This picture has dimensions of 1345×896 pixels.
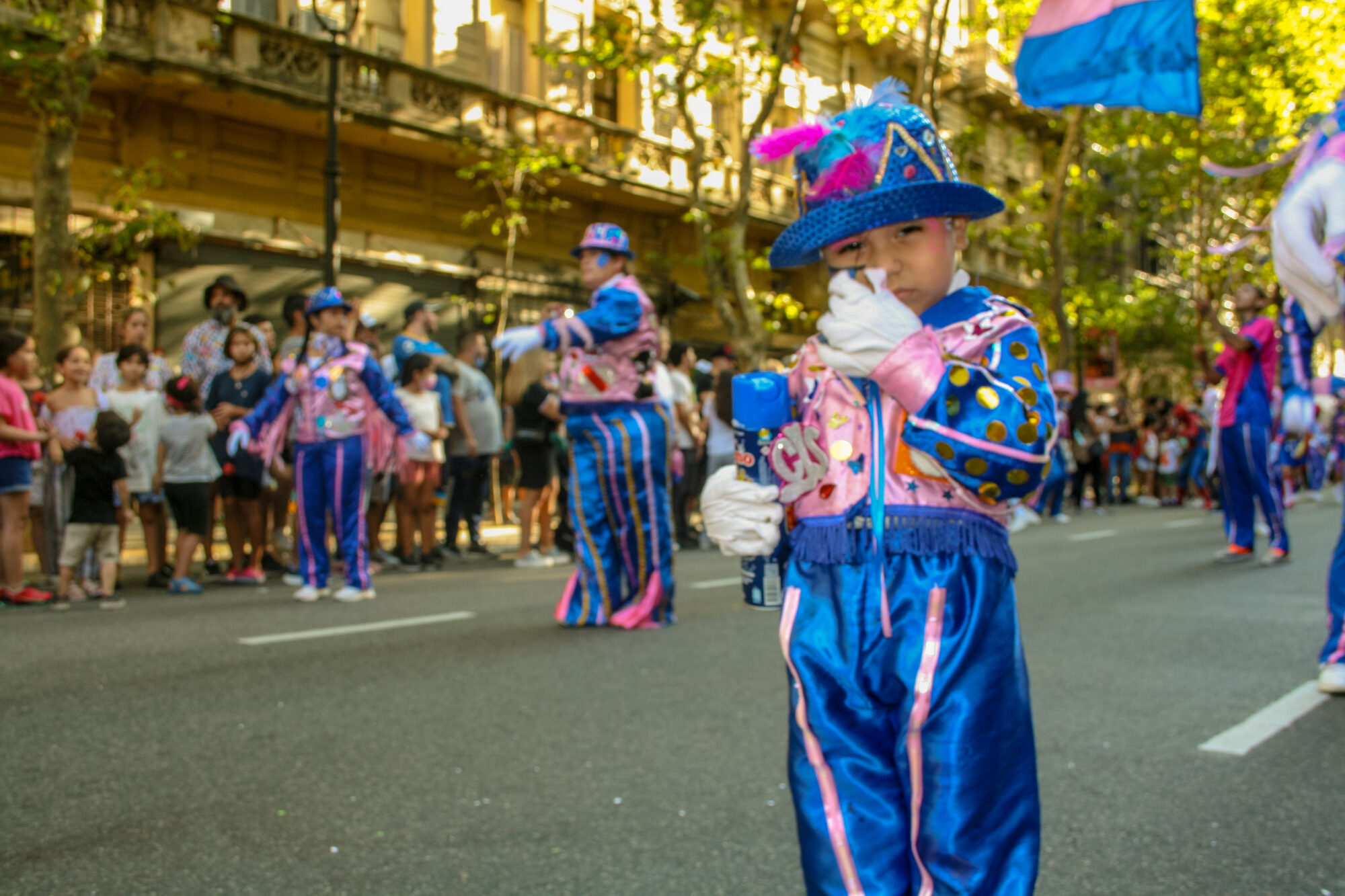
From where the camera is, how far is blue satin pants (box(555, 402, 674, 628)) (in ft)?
21.4

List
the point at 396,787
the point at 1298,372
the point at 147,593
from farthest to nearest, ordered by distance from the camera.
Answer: the point at 147,593 → the point at 1298,372 → the point at 396,787

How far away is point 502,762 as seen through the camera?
4.09m

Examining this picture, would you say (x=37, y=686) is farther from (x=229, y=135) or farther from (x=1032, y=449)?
(x=229, y=135)

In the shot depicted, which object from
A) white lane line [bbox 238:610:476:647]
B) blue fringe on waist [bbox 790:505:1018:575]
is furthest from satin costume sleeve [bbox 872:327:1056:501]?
white lane line [bbox 238:610:476:647]

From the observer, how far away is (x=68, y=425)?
8352 mm

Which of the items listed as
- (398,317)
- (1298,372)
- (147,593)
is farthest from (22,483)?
(398,317)

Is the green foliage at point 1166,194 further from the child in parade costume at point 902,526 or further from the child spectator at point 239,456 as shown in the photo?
the child in parade costume at point 902,526

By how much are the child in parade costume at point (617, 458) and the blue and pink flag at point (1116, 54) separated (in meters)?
3.26

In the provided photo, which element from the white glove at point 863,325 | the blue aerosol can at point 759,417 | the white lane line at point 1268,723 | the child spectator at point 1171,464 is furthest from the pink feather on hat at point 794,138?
the child spectator at point 1171,464

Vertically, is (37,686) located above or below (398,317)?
below

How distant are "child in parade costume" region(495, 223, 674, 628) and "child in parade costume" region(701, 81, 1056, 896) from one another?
→ 3852 mm

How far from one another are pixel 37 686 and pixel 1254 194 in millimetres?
31149

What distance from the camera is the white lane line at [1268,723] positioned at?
14.1 feet

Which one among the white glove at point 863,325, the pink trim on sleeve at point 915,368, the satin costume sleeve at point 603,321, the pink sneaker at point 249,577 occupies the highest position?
the satin costume sleeve at point 603,321
